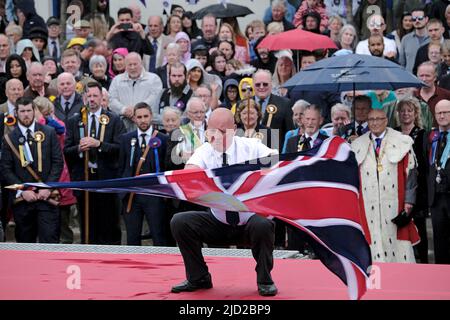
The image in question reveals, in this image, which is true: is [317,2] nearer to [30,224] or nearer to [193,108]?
[193,108]

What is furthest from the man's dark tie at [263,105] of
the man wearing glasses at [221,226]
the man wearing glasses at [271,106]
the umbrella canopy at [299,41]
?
the man wearing glasses at [221,226]

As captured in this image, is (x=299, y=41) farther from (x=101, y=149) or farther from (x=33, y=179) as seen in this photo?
(x=33, y=179)

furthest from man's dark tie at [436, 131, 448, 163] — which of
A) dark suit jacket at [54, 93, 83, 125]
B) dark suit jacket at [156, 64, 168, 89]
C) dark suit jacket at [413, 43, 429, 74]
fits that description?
dark suit jacket at [54, 93, 83, 125]

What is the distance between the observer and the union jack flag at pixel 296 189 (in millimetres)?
10016

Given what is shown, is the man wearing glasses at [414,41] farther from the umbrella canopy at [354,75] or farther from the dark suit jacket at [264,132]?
the dark suit jacket at [264,132]

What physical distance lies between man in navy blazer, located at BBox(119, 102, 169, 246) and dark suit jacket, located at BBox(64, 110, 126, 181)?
285mm

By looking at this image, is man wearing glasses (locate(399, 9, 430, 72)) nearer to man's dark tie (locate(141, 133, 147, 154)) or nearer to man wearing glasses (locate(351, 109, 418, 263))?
man wearing glasses (locate(351, 109, 418, 263))

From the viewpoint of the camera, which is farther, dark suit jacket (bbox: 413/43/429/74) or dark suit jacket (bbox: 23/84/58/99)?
dark suit jacket (bbox: 413/43/429/74)

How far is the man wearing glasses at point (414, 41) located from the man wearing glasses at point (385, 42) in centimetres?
24

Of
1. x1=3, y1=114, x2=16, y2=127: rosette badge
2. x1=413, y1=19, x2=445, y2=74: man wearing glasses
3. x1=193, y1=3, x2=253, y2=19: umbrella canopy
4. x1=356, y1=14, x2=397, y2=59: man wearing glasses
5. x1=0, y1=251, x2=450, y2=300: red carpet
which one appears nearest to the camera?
x1=0, y1=251, x2=450, y2=300: red carpet

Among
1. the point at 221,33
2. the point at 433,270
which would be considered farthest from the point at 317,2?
the point at 433,270

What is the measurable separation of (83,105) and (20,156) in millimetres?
1296

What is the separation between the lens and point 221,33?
18.1 m

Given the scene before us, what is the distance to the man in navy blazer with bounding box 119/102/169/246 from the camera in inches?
578
